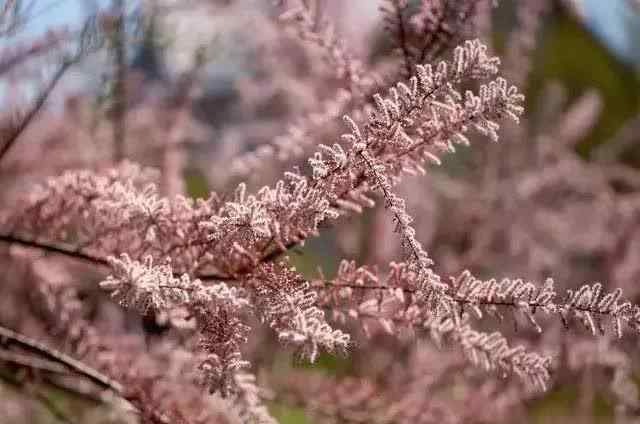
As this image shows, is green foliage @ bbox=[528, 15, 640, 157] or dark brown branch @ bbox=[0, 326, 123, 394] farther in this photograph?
green foliage @ bbox=[528, 15, 640, 157]

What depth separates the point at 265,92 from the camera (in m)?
1.83

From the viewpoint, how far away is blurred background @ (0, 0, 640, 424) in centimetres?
96

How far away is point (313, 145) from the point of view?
1.12m

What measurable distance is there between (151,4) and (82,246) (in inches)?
13.6

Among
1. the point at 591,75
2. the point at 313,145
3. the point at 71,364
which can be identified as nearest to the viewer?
the point at 71,364

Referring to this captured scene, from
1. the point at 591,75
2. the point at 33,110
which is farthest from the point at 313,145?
the point at 591,75

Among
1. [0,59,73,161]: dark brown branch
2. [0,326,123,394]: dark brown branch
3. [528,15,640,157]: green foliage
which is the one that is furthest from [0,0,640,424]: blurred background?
[528,15,640,157]: green foliage

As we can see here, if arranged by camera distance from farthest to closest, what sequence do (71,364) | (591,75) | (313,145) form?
(591,75), (313,145), (71,364)

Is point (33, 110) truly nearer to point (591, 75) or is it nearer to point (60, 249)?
point (60, 249)

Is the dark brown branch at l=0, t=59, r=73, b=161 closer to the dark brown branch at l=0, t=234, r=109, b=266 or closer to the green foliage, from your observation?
the dark brown branch at l=0, t=234, r=109, b=266

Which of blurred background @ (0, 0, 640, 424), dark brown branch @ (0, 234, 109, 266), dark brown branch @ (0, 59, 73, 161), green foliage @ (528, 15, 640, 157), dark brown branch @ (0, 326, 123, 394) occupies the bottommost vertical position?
dark brown branch @ (0, 326, 123, 394)

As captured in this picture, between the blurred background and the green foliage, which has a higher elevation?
the green foliage

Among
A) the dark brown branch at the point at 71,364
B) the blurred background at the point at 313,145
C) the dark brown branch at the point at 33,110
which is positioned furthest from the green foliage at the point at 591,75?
the dark brown branch at the point at 71,364

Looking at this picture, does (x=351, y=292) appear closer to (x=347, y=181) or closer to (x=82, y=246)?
(x=347, y=181)
